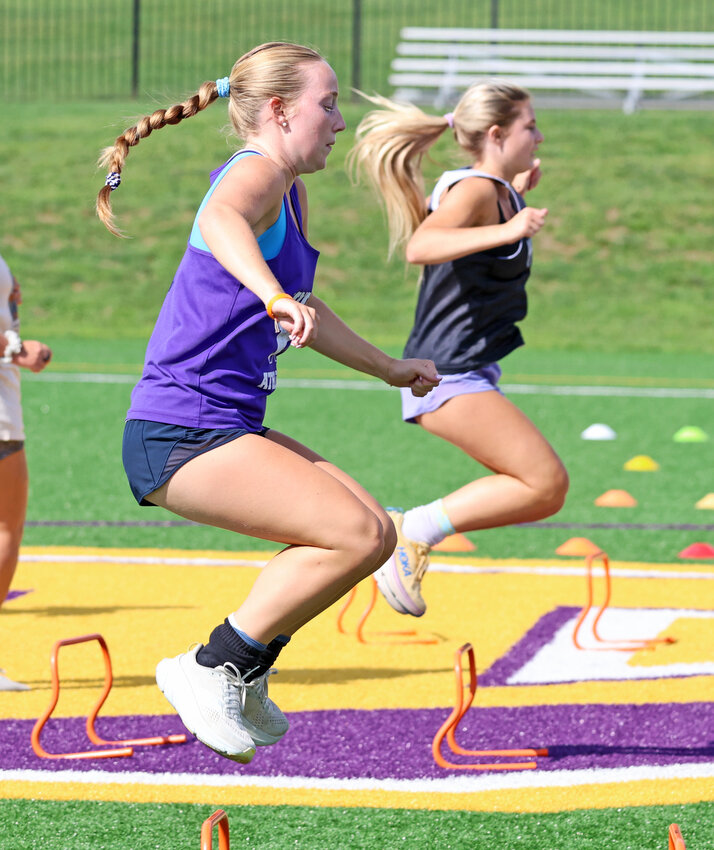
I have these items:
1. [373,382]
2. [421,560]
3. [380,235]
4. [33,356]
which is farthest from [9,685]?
[380,235]

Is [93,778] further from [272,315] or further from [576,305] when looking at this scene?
[576,305]

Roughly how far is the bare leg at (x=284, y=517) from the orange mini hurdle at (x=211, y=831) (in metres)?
0.50

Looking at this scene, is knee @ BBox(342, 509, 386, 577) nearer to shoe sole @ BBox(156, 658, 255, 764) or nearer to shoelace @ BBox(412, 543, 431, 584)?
shoe sole @ BBox(156, 658, 255, 764)

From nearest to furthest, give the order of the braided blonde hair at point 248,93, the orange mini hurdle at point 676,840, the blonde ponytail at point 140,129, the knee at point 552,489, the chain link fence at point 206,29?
the orange mini hurdle at point 676,840 → the braided blonde hair at point 248,93 → the blonde ponytail at point 140,129 → the knee at point 552,489 → the chain link fence at point 206,29

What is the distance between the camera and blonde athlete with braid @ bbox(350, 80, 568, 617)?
5.75m

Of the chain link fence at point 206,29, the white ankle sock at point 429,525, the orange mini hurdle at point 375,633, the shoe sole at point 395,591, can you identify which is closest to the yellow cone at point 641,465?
the orange mini hurdle at point 375,633

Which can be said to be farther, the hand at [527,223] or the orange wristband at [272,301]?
the hand at [527,223]

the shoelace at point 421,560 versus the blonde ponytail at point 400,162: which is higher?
the blonde ponytail at point 400,162

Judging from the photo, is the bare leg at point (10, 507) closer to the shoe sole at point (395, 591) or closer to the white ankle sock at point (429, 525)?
the shoe sole at point (395, 591)

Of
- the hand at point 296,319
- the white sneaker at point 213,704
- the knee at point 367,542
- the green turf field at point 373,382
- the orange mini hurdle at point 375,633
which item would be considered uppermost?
the hand at point 296,319

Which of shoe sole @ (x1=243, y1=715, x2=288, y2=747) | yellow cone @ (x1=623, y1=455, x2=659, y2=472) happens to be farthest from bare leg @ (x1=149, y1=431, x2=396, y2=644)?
yellow cone @ (x1=623, y1=455, x2=659, y2=472)

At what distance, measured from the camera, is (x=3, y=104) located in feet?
95.1

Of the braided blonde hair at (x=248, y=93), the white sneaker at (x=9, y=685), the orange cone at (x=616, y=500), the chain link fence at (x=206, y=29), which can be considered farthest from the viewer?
the chain link fence at (x=206, y=29)

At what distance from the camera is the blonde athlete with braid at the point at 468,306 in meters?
5.75
